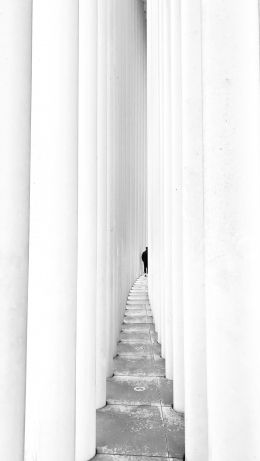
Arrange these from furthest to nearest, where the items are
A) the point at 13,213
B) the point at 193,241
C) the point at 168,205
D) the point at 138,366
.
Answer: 1. the point at 138,366
2. the point at 168,205
3. the point at 193,241
4. the point at 13,213

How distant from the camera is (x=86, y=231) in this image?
2.23m

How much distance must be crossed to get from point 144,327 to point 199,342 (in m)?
3.95

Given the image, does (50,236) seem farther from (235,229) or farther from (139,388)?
(139,388)

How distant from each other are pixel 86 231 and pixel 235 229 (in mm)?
1077

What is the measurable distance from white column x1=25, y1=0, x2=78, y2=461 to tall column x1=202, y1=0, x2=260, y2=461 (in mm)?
588

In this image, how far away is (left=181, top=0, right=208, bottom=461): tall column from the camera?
198cm

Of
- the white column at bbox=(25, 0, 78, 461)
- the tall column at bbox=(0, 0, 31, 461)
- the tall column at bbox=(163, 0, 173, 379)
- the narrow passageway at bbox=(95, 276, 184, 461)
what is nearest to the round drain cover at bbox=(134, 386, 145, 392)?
the narrow passageway at bbox=(95, 276, 184, 461)

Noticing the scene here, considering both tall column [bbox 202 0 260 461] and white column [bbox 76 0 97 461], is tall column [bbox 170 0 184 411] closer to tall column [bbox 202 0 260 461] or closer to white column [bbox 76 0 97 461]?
white column [bbox 76 0 97 461]

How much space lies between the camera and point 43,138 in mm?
1416

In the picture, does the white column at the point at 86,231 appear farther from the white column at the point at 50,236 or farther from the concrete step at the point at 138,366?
the concrete step at the point at 138,366

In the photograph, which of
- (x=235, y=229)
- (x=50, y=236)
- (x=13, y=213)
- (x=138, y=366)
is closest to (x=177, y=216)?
(x=235, y=229)

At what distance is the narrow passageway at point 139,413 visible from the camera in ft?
7.59

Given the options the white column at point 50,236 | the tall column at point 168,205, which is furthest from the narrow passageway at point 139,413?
the white column at point 50,236

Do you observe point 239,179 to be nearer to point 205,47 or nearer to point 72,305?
point 205,47
